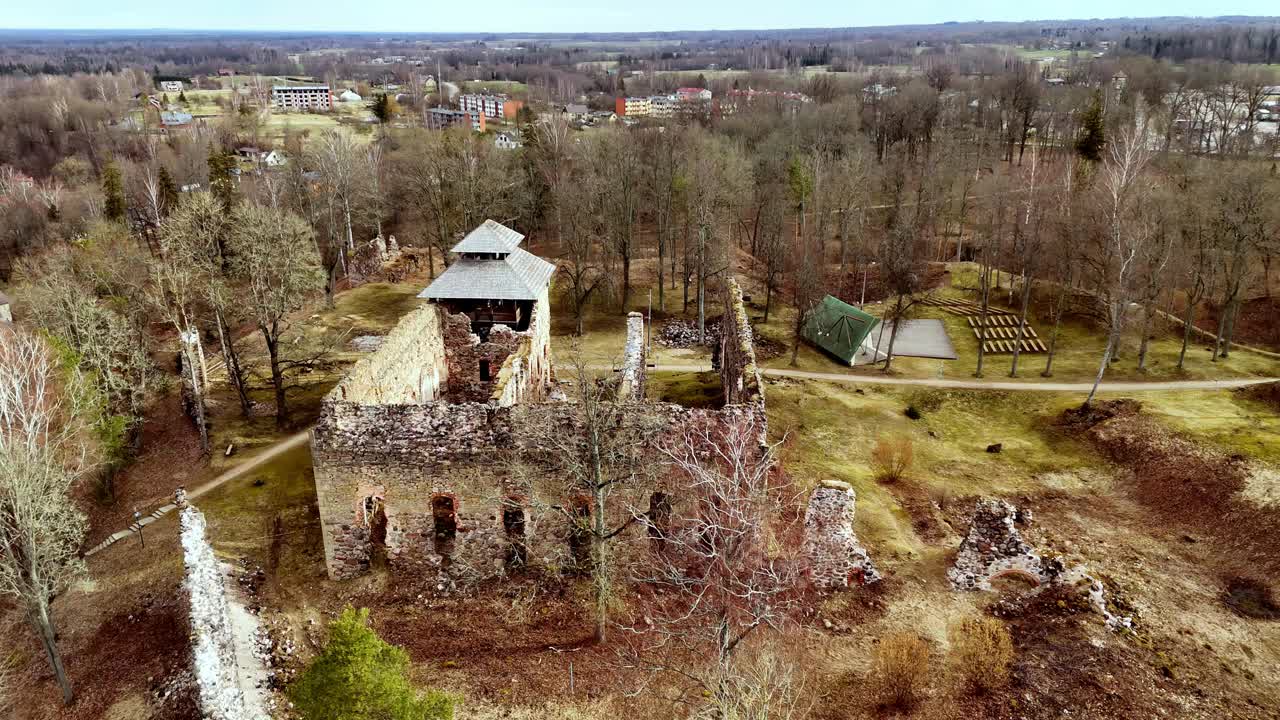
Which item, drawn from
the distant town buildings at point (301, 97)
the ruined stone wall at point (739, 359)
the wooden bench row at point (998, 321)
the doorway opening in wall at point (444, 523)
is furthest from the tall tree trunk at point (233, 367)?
the distant town buildings at point (301, 97)

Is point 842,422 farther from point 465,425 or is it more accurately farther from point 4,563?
point 4,563

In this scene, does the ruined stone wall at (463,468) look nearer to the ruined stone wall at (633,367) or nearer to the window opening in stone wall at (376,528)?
the window opening in stone wall at (376,528)

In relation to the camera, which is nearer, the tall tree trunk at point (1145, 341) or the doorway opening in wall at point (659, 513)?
the doorway opening in wall at point (659, 513)

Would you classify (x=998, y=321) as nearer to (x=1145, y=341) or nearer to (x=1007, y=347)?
(x=1007, y=347)

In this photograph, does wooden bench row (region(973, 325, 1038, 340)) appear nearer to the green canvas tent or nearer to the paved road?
the paved road

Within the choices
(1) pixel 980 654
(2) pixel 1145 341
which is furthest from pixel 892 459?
(2) pixel 1145 341

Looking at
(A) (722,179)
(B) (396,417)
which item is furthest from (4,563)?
(A) (722,179)

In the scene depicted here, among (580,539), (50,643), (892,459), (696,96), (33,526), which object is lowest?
(892,459)
